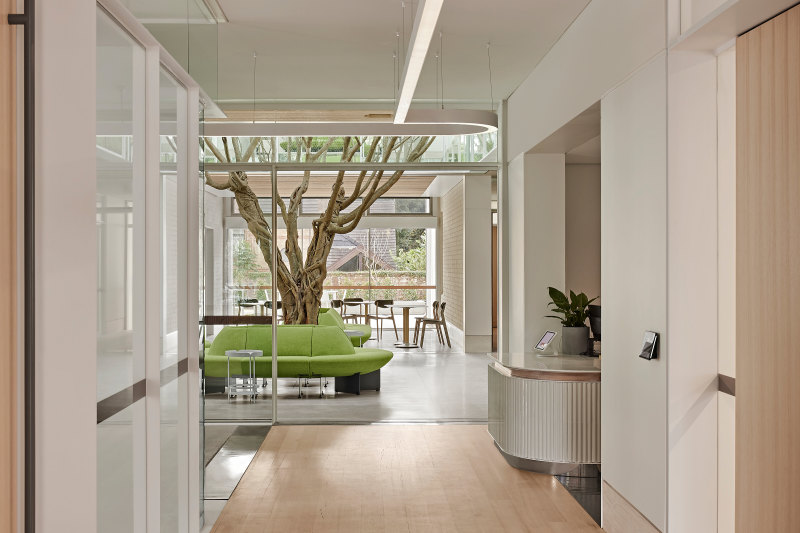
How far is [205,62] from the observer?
4.55 meters

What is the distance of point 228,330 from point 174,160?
347cm

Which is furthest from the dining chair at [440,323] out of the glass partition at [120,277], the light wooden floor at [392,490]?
the glass partition at [120,277]

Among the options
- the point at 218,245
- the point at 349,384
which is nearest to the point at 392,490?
the point at 218,245

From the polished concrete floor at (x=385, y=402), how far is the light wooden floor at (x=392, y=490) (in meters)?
0.59

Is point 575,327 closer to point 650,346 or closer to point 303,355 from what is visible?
point 650,346

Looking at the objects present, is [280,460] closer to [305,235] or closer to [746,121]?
[305,235]

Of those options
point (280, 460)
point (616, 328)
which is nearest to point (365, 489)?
point (280, 460)

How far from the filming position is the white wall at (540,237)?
7.03 m

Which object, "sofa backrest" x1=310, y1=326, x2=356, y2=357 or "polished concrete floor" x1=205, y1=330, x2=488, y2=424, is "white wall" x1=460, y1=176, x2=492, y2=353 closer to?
"polished concrete floor" x1=205, y1=330, x2=488, y2=424

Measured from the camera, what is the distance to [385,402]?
333 inches

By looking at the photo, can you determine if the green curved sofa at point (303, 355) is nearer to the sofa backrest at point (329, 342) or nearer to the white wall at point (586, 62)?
the sofa backrest at point (329, 342)

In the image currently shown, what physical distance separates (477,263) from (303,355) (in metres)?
5.93

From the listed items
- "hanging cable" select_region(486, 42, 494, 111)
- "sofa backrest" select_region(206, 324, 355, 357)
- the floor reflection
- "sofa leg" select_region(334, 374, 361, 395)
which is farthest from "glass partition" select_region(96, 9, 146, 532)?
"sofa leg" select_region(334, 374, 361, 395)

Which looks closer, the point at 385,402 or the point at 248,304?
the point at 248,304
